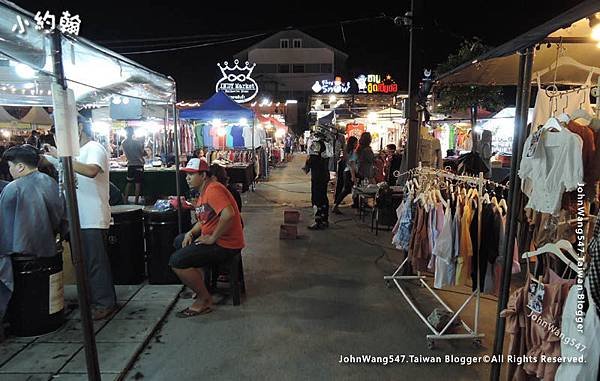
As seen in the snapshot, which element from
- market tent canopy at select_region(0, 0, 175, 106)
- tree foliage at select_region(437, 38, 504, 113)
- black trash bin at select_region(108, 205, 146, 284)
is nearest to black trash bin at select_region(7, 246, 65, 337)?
black trash bin at select_region(108, 205, 146, 284)

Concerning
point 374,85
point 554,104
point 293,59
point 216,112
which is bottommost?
point 554,104

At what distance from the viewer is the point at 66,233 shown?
4781 mm

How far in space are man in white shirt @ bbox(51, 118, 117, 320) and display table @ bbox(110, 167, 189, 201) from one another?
7055mm

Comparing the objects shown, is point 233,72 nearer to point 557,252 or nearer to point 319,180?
point 319,180

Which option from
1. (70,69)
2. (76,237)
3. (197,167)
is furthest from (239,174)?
(76,237)

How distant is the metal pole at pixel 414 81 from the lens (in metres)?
6.88

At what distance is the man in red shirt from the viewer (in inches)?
192

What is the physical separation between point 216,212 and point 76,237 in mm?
1836

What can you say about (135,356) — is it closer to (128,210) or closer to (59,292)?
(59,292)

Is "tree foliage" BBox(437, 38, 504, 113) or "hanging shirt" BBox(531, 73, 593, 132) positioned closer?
"hanging shirt" BBox(531, 73, 593, 132)

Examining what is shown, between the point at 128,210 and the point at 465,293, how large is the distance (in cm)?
448

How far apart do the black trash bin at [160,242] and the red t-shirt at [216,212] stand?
0.82m

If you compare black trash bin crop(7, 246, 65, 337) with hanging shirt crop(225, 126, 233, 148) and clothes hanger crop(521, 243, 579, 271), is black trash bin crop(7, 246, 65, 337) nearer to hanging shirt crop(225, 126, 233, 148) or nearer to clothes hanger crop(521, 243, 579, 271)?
clothes hanger crop(521, 243, 579, 271)

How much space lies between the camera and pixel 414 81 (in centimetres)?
729
